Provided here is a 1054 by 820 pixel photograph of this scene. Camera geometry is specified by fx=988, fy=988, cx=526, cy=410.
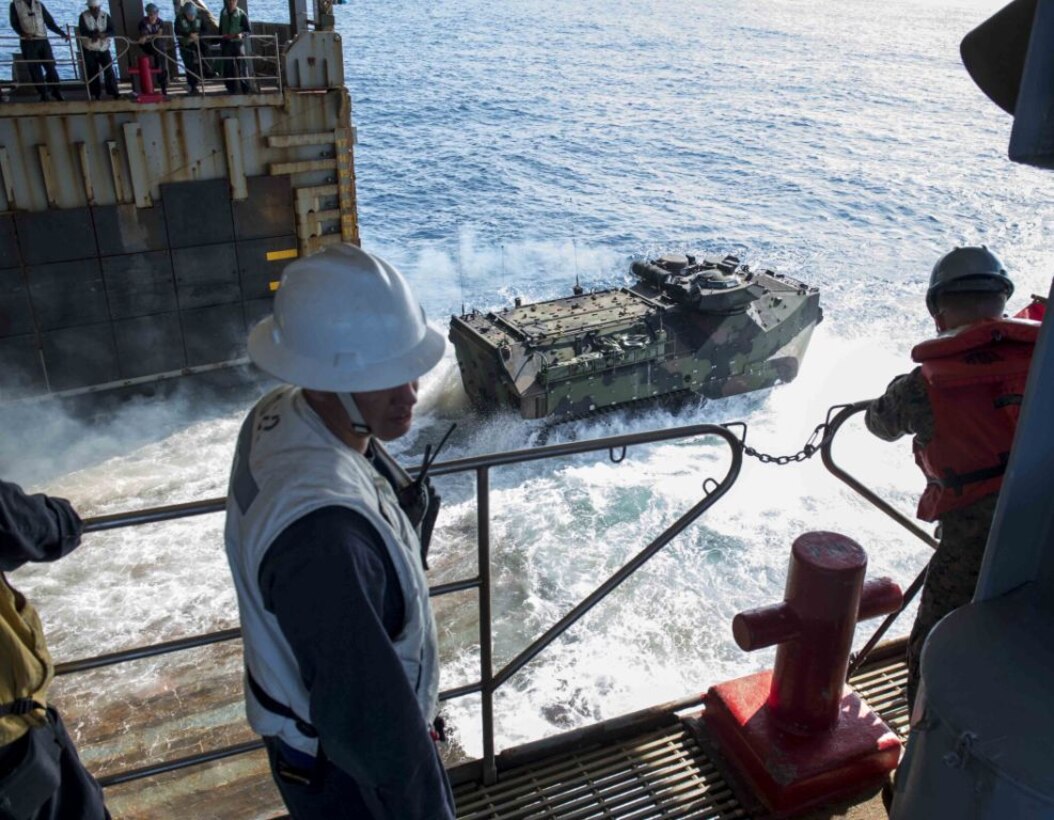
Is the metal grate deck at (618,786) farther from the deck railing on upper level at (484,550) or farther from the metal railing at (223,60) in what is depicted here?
the metal railing at (223,60)

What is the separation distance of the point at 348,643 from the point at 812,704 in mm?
2310

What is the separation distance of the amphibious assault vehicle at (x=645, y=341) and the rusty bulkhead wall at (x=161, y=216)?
3.12m

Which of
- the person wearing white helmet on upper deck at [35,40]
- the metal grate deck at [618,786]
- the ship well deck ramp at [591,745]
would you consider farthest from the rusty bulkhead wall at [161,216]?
the metal grate deck at [618,786]

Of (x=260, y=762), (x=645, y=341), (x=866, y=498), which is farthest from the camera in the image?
(x=645, y=341)

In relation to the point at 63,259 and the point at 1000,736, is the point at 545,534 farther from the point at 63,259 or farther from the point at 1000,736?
the point at 1000,736

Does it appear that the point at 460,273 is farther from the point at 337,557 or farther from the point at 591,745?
the point at 337,557

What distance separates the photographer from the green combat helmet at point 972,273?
3053 millimetres

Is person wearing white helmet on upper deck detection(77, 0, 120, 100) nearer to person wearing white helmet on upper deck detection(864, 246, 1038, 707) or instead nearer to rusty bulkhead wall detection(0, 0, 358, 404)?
rusty bulkhead wall detection(0, 0, 358, 404)

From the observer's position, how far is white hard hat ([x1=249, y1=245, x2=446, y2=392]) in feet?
6.41

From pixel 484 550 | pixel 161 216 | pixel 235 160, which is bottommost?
pixel 161 216

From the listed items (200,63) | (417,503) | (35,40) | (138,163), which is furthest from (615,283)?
(417,503)

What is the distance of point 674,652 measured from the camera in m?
10.8

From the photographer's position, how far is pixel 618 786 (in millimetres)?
3506

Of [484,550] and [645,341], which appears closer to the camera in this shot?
[484,550]
